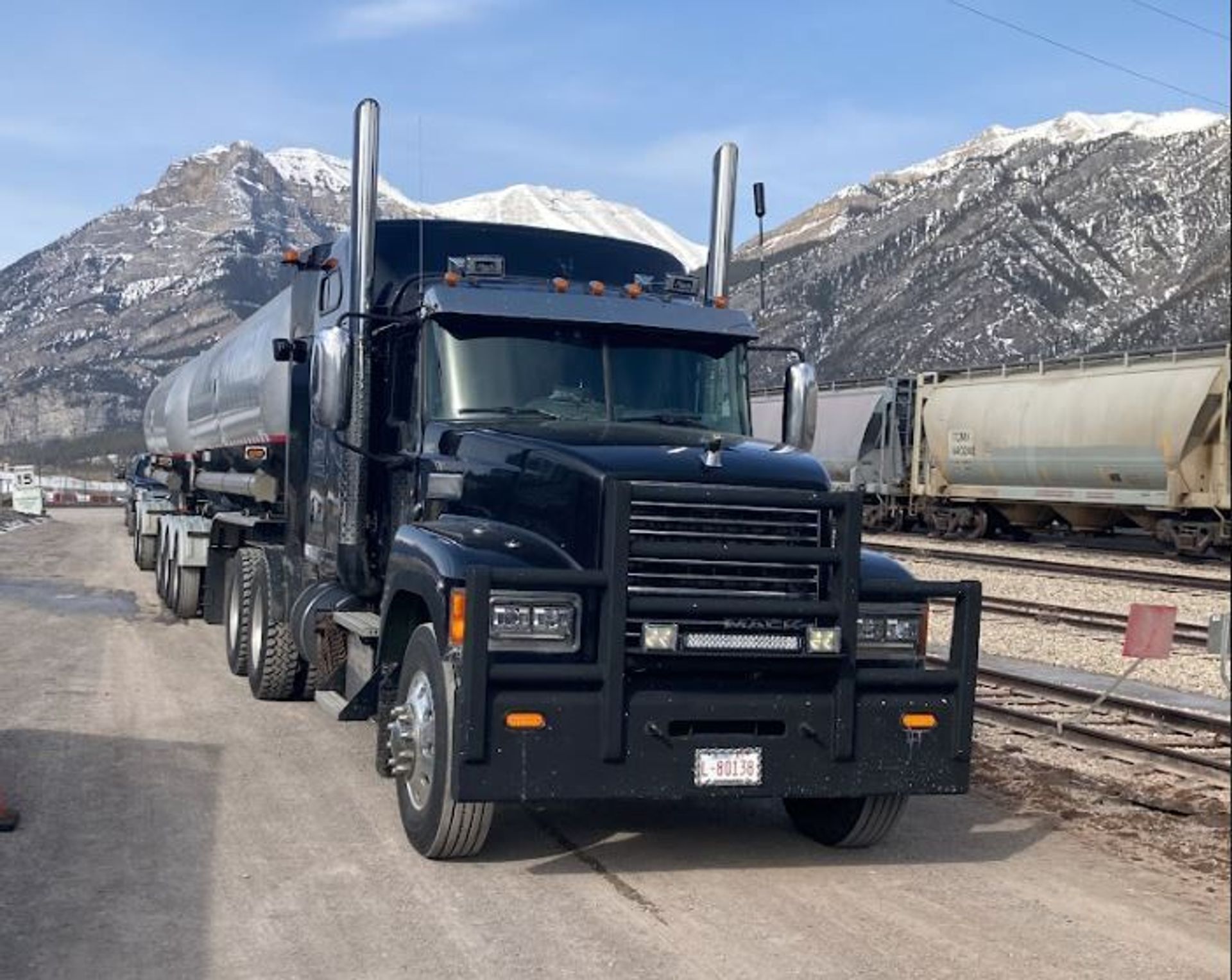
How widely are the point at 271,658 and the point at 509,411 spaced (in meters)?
4.13

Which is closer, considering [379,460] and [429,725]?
[429,725]

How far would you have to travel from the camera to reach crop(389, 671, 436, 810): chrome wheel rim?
22.8 feet

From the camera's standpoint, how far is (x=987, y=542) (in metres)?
33.7

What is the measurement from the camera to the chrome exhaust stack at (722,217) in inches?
389

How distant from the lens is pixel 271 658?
11.1 metres

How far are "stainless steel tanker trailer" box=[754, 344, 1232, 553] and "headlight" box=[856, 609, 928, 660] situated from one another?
1815 centimetres

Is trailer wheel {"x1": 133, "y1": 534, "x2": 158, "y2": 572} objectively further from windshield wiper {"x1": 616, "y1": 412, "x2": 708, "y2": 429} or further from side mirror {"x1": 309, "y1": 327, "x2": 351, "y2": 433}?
windshield wiper {"x1": 616, "y1": 412, "x2": 708, "y2": 429}

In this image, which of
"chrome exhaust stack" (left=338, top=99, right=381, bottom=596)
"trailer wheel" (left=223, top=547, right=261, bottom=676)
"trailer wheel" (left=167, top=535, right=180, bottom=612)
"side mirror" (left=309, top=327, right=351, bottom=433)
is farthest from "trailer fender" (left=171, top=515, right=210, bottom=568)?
"side mirror" (left=309, top=327, right=351, bottom=433)

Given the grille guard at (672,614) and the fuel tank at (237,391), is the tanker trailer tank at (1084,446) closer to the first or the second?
the fuel tank at (237,391)

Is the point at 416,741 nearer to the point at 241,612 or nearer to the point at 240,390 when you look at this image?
the point at 241,612

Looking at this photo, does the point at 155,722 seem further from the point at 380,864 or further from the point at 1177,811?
the point at 1177,811

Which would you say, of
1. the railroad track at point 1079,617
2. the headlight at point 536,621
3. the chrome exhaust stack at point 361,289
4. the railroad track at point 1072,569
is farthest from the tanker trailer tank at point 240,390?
the railroad track at point 1072,569

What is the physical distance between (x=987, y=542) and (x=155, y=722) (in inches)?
1026

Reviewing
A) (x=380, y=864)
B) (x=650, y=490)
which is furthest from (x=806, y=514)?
(x=380, y=864)
